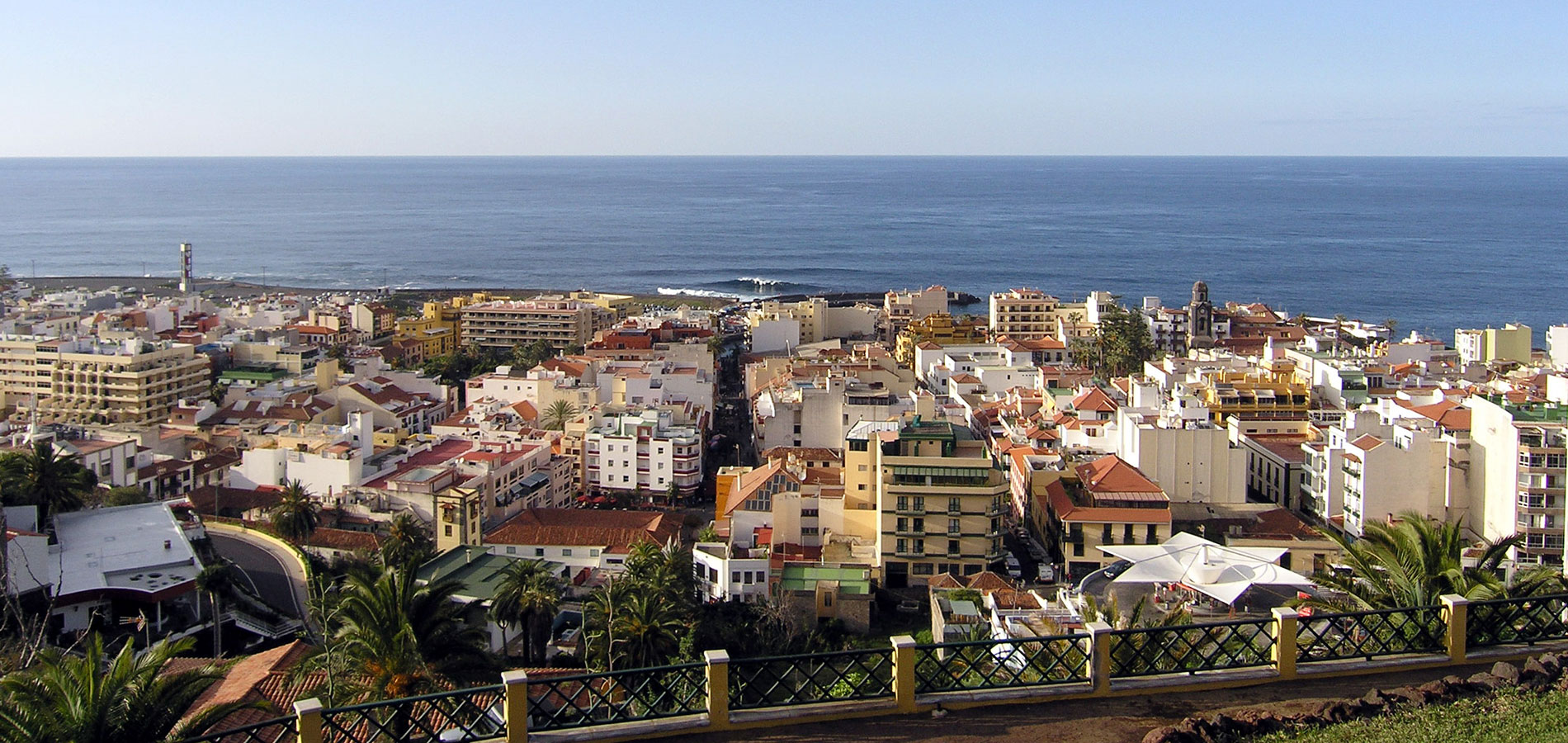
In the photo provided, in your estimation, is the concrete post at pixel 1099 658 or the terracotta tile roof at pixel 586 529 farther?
the terracotta tile roof at pixel 586 529

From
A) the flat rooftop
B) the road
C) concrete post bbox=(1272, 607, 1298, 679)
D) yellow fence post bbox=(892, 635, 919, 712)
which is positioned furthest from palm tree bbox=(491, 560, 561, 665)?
concrete post bbox=(1272, 607, 1298, 679)

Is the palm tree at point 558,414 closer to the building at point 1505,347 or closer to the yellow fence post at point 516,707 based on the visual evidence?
the yellow fence post at point 516,707

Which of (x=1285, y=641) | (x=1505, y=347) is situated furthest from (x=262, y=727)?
(x=1505, y=347)

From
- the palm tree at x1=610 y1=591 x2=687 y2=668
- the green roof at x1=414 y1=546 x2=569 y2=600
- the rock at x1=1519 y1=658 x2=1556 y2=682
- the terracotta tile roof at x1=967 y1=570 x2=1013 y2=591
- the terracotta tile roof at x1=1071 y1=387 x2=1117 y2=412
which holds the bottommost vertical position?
the terracotta tile roof at x1=967 y1=570 x2=1013 y2=591

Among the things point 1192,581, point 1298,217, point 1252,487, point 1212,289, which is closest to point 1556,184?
point 1298,217

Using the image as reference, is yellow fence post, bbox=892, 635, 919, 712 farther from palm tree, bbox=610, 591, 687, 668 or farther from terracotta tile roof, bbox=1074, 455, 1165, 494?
terracotta tile roof, bbox=1074, 455, 1165, 494

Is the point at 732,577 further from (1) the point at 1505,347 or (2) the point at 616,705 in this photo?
(1) the point at 1505,347

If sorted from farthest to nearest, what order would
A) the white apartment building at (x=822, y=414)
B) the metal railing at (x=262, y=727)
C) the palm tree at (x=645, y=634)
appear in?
1. the white apartment building at (x=822, y=414)
2. the palm tree at (x=645, y=634)
3. the metal railing at (x=262, y=727)

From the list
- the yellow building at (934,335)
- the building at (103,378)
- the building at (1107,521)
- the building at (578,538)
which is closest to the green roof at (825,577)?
the building at (578,538)
